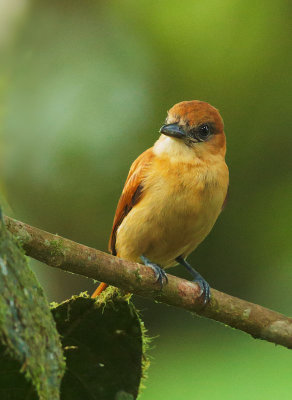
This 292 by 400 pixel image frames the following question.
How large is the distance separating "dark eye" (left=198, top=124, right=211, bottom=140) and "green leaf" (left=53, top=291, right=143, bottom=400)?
173 centimetres

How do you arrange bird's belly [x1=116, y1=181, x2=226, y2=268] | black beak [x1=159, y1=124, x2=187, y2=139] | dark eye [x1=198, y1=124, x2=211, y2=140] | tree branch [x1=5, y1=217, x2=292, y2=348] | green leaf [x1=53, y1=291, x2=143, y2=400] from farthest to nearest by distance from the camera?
dark eye [x1=198, y1=124, x2=211, y2=140] → black beak [x1=159, y1=124, x2=187, y2=139] → bird's belly [x1=116, y1=181, x2=226, y2=268] → tree branch [x1=5, y1=217, x2=292, y2=348] → green leaf [x1=53, y1=291, x2=143, y2=400]

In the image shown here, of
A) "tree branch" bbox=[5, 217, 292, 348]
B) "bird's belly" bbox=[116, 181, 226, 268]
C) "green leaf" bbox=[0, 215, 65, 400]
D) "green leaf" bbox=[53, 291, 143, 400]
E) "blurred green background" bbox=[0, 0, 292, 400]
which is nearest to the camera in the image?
"green leaf" bbox=[0, 215, 65, 400]

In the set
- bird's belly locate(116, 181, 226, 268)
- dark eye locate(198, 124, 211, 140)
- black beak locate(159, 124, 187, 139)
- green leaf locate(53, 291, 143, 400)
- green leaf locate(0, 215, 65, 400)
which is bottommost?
bird's belly locate(116, 181, 226, 268)

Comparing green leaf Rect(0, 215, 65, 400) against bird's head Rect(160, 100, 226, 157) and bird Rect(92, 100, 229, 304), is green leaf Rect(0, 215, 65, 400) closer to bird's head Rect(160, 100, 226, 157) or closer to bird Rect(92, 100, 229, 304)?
bird Rect(92, 100, 229, 304)

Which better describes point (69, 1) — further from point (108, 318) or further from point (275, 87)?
point (108, 318)

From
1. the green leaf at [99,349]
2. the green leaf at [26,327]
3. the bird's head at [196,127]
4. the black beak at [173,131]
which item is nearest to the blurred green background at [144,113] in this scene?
the bird's head at [196,127]

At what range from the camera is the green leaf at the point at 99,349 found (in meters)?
1.17

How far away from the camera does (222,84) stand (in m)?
4.18

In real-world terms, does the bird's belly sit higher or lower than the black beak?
lower

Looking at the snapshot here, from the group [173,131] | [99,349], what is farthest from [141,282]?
[173,131]

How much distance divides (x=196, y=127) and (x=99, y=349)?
6.14ft

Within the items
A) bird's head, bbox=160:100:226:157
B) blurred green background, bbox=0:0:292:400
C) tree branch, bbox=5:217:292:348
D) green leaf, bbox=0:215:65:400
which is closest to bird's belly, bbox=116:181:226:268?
bird's head, bbox=160:100:226:157

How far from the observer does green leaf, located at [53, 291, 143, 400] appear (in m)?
1.17

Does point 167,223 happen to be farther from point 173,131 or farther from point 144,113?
point 144,113
